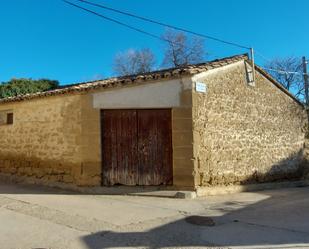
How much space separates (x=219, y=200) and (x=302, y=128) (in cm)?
817

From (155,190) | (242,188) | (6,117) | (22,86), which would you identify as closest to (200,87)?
(155,190)

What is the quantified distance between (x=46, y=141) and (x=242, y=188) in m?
6.18

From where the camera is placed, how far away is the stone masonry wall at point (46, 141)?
1054cm

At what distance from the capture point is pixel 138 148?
32.5 ft

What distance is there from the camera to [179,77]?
31.7ft

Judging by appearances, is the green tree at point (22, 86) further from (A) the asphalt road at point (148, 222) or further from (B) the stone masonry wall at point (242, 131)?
(B) the stone masonry wall at point (242, 131)

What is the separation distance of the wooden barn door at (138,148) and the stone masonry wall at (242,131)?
84 cm

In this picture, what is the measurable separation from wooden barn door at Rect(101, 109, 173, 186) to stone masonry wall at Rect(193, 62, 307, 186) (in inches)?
32.9

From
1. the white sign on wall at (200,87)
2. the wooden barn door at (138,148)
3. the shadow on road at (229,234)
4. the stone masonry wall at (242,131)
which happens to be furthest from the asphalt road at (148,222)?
the white sign on wall at (200,87)

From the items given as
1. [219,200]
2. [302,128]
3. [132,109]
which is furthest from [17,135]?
[302,128]

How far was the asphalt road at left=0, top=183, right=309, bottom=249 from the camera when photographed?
5.40 metres

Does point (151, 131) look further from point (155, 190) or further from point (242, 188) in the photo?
point (242, 188)

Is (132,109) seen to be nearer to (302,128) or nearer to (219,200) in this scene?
(219,200)

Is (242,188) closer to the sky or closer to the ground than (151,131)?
closer to the ground
